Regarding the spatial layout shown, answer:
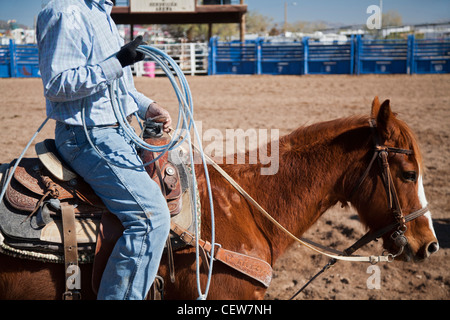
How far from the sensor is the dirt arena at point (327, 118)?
4.11 metres

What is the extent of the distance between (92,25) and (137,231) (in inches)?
40.4

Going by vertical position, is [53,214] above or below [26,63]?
below

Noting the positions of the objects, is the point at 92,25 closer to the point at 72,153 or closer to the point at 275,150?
the point at 72,153

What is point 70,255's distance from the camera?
207cm

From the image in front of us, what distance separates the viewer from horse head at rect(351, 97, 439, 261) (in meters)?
2.38

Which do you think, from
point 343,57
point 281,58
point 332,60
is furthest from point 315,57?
point 281,58

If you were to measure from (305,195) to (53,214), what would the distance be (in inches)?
55.0

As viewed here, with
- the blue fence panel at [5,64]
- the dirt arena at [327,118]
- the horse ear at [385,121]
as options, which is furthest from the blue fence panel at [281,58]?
the horse ear at [385,121]

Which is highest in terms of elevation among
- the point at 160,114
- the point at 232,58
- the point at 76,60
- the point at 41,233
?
the point at 232,58

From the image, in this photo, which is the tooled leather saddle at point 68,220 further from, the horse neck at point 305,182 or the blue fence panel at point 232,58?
the blue fence panel at point 232,58

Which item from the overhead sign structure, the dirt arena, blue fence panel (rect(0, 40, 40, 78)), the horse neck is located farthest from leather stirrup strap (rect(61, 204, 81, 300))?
the overhead sign structure

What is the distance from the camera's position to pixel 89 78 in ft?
6.45

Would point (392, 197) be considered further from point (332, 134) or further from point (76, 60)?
point (76, 60)

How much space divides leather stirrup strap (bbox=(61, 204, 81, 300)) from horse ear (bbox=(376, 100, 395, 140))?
1722 mm
